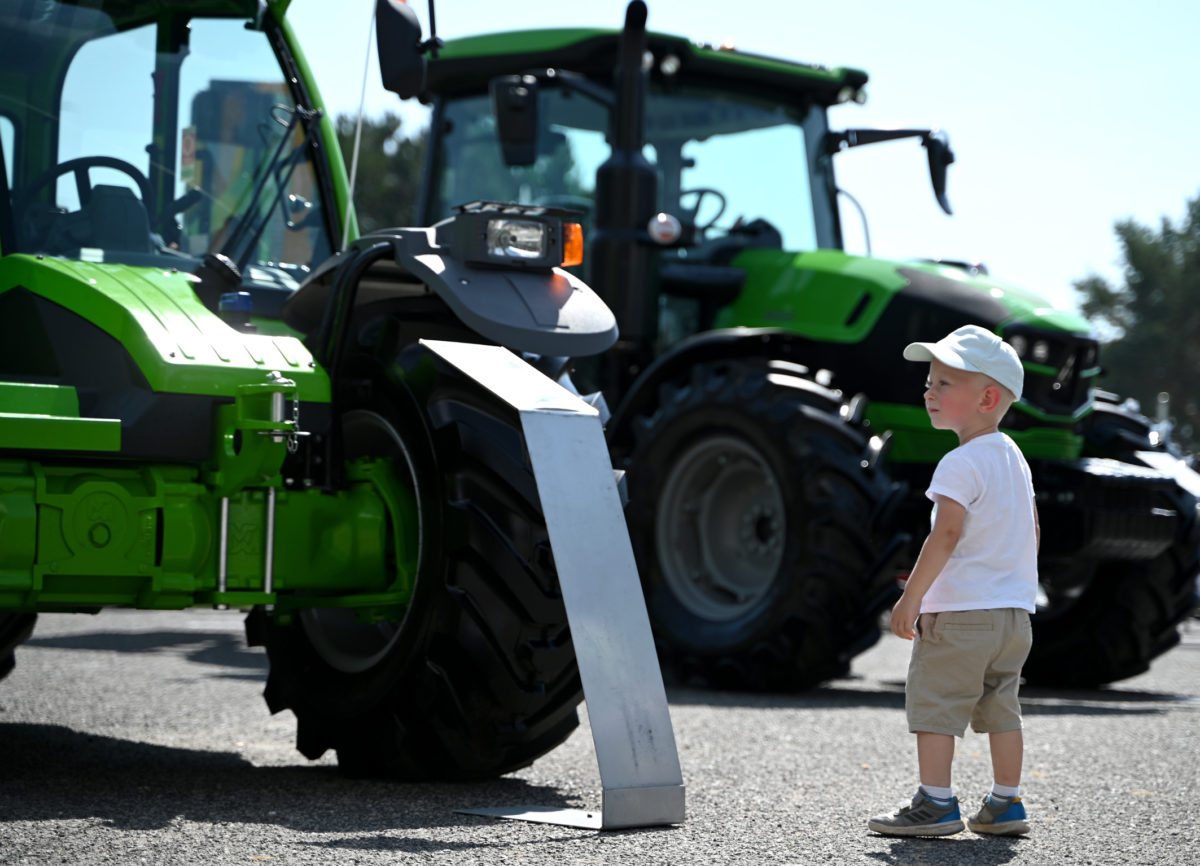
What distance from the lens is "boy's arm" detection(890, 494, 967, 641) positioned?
4.23 m

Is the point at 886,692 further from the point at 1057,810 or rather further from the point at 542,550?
the point at 542,550

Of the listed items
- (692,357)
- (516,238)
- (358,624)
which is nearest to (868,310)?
(692,357)

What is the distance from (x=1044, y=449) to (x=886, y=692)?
1.42 meters

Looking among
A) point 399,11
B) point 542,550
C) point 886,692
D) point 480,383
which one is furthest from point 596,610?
point 886,692

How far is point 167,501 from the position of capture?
4582mm

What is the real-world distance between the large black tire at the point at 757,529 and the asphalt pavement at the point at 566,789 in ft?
0.91

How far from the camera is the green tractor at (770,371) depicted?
8.04 metres

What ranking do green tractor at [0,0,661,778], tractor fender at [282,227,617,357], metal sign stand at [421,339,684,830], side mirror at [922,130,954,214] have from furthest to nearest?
side mirror at [922,130,954,214]
tractor fender at [282,227,617,357]
green tractor at [0,0,661,778]
metal sign stand at [421,339,684,830]

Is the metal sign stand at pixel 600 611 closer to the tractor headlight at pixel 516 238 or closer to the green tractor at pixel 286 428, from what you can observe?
the green tractor at pixel 286 428

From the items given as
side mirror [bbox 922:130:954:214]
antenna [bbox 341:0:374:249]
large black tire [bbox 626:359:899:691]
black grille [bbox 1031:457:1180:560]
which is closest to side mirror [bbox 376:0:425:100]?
antenna [bbox 341:0:374:249]

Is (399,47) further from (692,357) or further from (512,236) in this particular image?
(692,357)

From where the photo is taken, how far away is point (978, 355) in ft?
14.4

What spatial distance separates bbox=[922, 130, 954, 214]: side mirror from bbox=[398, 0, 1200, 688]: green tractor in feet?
0.04

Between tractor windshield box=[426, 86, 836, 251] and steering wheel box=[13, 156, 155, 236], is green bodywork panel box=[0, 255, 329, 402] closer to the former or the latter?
steering wheel box=[13, 156, 155, 236]
